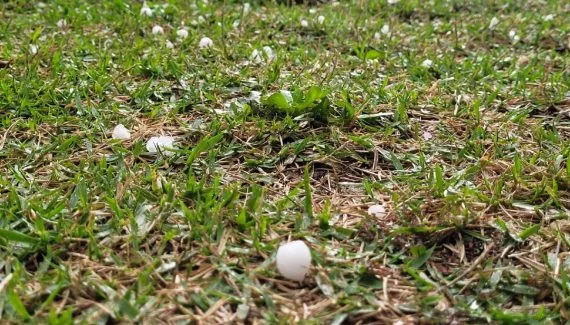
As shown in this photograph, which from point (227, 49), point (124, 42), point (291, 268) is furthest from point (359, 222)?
point (124, 42)

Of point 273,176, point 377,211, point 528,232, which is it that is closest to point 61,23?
point 273,176

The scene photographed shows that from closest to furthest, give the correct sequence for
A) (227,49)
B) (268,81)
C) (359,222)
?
(359,222) → (268,81) → (227,49)

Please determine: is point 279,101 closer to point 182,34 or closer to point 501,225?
point 501,225

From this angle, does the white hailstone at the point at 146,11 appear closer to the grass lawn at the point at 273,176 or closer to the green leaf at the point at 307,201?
the grass lawn at the point at 273,176

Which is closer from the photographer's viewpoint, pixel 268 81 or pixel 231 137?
pixel 231 137

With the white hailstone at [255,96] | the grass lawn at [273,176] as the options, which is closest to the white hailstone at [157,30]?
the grass lawn at [273,176]

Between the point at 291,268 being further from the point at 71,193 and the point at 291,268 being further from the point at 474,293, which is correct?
the point at 71,193
